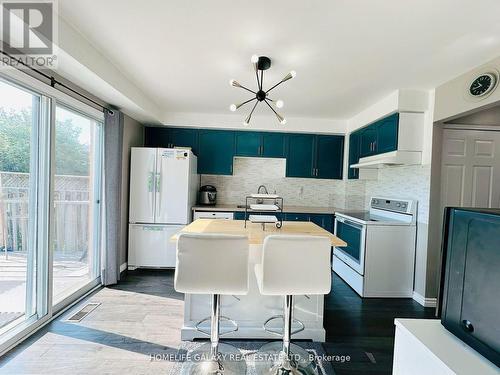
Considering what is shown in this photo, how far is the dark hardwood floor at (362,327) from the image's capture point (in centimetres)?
201

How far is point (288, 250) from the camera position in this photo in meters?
1.67

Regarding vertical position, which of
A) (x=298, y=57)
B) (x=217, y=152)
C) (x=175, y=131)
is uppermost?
(x=298, y=57)

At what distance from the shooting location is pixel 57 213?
2.68 metres

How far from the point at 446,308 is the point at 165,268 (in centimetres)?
358

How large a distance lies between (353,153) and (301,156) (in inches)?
32.5

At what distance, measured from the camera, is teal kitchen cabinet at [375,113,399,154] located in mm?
3096

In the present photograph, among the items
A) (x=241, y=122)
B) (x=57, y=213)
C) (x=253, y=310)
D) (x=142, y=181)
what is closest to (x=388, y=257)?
(x=253, y=310)

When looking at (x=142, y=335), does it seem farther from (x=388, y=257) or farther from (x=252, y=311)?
(x=388, y=257)

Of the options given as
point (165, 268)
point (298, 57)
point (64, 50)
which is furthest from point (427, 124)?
point (165, 268)

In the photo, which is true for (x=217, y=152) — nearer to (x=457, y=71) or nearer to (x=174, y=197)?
(x=174, y=197)

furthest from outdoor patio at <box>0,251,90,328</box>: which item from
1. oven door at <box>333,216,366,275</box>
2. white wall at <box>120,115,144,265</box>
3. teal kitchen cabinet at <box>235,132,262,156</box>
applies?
oven door at <box>333,216,366,275</box>

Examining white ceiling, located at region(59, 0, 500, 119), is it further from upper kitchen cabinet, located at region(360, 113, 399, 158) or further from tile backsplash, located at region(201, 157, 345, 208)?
tile backsplash, located at region(201, 157, 345, 208)

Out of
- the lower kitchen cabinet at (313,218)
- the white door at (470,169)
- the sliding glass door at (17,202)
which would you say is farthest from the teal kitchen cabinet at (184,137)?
the white door at (470,169)

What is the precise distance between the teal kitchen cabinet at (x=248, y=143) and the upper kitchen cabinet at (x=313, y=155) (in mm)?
513
